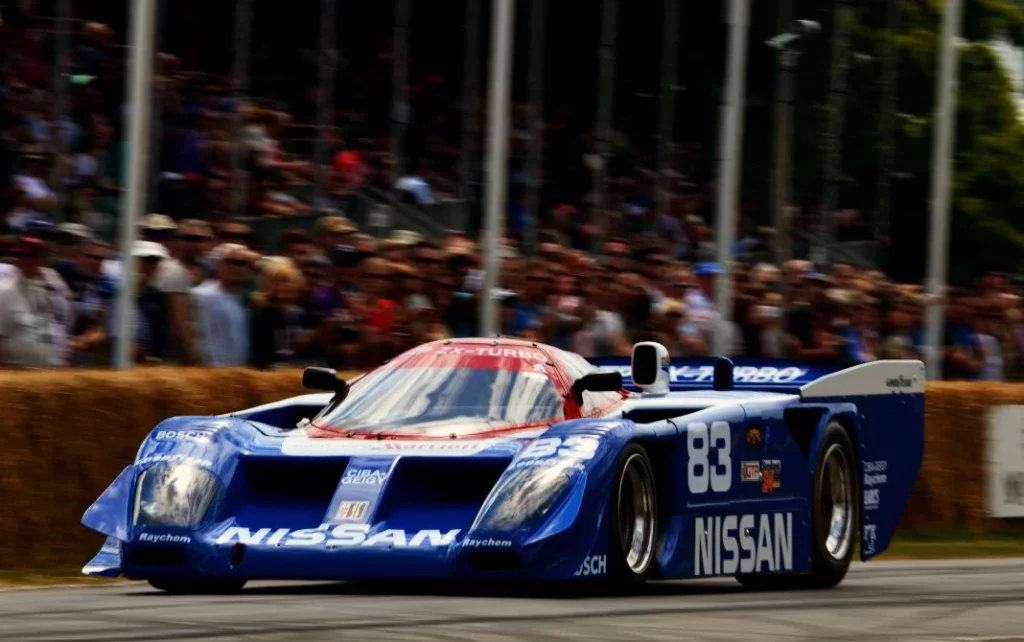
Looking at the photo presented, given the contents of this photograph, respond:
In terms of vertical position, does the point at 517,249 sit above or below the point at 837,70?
below

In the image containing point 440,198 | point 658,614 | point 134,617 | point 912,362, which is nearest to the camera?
point 134,617

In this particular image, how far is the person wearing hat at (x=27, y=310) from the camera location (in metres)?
11.2

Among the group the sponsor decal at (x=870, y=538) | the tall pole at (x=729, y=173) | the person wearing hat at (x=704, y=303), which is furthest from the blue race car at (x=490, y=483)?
the tall pole at (x=729, y=173)

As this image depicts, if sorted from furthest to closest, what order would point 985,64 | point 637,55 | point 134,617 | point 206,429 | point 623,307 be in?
point 985,64, point 637,55, point 623,307, point 206,429, point 134,617

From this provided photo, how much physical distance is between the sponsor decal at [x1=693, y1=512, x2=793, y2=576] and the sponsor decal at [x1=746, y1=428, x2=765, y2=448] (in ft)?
1.13

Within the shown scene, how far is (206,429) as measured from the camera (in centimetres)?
944

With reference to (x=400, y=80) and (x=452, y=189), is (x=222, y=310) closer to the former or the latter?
(x=400, y=80)

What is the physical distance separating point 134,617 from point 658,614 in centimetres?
197

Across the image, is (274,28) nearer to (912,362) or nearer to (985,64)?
(912,362)

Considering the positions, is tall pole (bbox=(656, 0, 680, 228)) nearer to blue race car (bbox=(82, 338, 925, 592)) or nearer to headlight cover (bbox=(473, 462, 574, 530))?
blue race car (bbox=(82, 338, 925, 592))

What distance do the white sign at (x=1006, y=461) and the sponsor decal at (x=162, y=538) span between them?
31.8 feet

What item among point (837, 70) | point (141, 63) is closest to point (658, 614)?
point (141, 63)

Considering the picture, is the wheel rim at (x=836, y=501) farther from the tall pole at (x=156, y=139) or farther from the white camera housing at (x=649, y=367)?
the tall pole at (x=156, y=139)

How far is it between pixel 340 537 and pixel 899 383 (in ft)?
15.4
